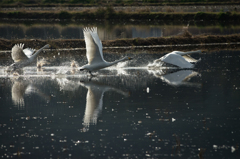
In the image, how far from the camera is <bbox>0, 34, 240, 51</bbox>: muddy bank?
2375 centimetres

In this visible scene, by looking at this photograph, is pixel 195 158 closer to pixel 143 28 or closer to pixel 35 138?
pixel 35 138

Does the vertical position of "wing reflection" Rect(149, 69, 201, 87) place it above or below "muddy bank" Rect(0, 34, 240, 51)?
below

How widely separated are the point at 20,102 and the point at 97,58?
392 centimetres

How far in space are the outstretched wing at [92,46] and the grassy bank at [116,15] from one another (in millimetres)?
28657

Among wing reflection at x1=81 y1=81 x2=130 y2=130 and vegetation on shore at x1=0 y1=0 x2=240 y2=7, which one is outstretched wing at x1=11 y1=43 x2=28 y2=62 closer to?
wing reflection at x1=81 y1=81 x2=130 y2=130

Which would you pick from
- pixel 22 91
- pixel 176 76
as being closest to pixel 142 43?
pixel 176 76

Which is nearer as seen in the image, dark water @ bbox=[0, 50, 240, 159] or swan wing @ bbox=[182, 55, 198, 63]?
dark water @ bbox=[0, 50, 240, 159]

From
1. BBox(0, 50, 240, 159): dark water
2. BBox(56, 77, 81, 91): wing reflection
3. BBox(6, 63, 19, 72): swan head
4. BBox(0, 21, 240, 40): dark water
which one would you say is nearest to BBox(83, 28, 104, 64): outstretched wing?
BBox(0, 50, 240, 159): dark water

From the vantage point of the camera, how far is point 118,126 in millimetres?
9148

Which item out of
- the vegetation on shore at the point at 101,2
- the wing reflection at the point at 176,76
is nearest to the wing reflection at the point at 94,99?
the wing reflection at the point at 176,76

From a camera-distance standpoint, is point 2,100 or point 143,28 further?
point 143,28

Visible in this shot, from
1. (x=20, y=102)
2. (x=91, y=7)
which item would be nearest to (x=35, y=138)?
(x=20, y=102)

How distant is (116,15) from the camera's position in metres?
43.2

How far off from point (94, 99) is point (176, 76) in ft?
16.3
